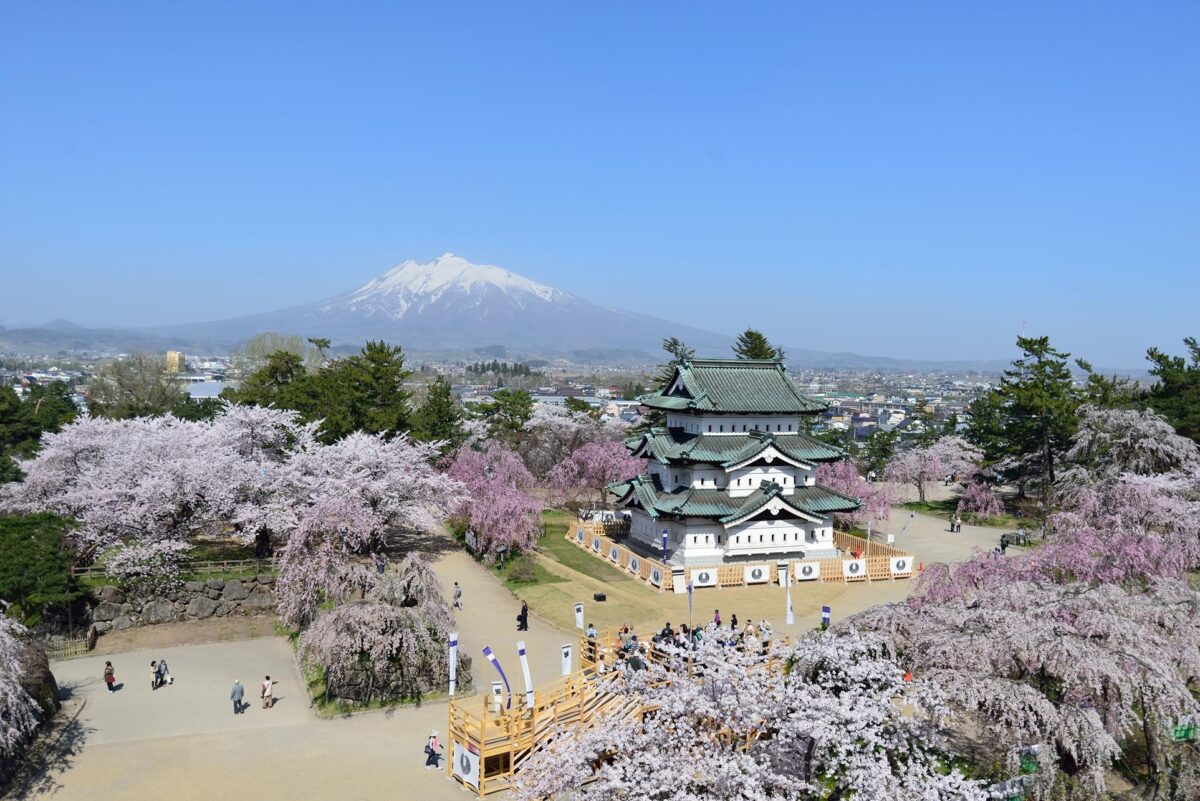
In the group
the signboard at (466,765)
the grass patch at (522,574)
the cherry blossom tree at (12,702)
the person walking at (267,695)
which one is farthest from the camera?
the grass patch at (522,574)

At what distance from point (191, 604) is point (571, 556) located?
51.7 ft

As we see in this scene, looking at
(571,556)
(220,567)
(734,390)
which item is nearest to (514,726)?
(220,567)

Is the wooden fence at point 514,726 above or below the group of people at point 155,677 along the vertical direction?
above

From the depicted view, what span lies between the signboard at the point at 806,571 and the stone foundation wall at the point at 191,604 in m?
19.6

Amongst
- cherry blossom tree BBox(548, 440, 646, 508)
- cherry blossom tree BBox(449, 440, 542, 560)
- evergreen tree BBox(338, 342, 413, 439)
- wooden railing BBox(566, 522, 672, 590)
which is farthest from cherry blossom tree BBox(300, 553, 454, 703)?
cherry blossom tree BBox(548, 440, 646, 508)

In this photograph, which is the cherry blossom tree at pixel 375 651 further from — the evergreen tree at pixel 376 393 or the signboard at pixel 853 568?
the evergreen tree at pixel 376 393

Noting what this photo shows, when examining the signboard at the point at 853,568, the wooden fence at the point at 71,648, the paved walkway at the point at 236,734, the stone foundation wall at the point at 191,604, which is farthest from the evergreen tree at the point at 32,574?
the signboard at the point at 853,568

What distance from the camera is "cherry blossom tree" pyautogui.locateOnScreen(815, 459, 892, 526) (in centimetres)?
4481

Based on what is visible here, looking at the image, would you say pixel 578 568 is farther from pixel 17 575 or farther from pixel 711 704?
pixel 711 704

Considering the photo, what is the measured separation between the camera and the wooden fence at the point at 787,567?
3384cm

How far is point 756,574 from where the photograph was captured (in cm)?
3472

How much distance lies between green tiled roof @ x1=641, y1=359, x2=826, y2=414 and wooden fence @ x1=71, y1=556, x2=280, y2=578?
1751 centimetres

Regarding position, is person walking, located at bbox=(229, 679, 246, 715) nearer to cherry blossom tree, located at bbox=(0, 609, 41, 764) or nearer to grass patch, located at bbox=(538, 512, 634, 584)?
cherry blossom tree, located at bbox=(0, 609, 41, 764)

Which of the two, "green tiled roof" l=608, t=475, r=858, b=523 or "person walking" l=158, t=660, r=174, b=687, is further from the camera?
"green tiled roof" l=608, t=475, r=858, b=523
